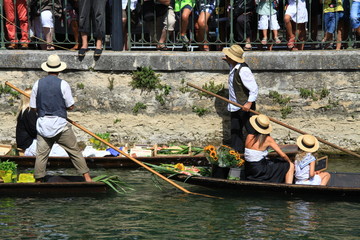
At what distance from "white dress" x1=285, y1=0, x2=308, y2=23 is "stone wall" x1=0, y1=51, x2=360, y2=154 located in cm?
62

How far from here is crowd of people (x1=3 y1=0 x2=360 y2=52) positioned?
1280cm

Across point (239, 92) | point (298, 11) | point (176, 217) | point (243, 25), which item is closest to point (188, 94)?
point (239, 92)

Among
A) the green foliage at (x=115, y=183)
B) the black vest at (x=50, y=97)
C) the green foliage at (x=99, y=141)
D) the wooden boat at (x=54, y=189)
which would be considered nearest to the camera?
the black vest at (x=50, y=97)

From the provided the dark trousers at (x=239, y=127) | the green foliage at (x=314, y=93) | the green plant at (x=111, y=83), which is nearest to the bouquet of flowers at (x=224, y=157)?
the dark trousers at (x=239, y=127)

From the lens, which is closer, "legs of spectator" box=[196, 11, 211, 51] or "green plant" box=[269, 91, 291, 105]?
"green plant" box=[269, 91, 291, 105]

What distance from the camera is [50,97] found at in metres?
10.1

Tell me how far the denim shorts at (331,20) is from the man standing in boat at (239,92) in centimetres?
165

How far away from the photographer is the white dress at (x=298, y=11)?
1281 centimetres

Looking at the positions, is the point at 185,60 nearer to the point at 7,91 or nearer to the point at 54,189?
the point at 7,91

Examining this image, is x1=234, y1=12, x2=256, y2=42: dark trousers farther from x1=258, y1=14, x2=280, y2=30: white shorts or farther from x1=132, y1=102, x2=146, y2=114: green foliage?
x1=132, y1=102, x2=146, y2=114: green foliage

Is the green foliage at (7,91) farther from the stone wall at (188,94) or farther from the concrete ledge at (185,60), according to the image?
the concrete ledge at (185,60)

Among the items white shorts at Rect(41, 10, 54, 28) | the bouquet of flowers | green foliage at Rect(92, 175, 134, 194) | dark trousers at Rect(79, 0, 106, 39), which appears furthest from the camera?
white shorts at Rect(41, 10, 54, 28)

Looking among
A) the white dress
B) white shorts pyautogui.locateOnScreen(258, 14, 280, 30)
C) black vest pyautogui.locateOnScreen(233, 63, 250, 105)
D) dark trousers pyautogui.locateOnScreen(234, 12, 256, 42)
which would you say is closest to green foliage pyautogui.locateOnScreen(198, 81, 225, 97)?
black vest pyautogui.locateOnScreen(233, 63, 250, 105)

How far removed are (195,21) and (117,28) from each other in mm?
1341
